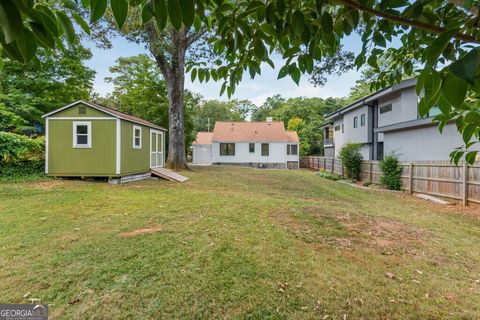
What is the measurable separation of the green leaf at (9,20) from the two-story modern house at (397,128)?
39.8 ft

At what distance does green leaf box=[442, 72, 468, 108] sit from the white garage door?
29725mm

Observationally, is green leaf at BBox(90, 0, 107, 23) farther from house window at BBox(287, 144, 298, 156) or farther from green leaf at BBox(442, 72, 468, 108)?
house window at BBox(287, 144, 298, 156)

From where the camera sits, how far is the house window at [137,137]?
1227cm

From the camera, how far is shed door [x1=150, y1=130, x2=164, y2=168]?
14.3m

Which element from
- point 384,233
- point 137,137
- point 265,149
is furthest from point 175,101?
point 265,149

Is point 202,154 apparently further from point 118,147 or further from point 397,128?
point 397,128

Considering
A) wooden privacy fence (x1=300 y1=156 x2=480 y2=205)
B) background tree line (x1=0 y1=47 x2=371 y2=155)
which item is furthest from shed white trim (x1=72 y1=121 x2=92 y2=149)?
wooden privacy fence (x1=300 y1=156 x2=480 y2=205)

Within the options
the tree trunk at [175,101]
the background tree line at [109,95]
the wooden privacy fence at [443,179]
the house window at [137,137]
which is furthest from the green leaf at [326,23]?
the tree trunk at [175,101]

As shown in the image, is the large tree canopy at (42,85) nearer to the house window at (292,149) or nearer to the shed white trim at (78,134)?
the shed white trim at (78,134)

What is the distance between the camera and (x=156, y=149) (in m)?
14.9

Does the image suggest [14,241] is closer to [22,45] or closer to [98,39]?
[22,45]

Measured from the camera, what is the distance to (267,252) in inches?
158

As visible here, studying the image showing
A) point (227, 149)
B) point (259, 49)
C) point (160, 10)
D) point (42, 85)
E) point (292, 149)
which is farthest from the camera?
point (292, 149)

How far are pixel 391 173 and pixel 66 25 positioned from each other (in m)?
13.3
